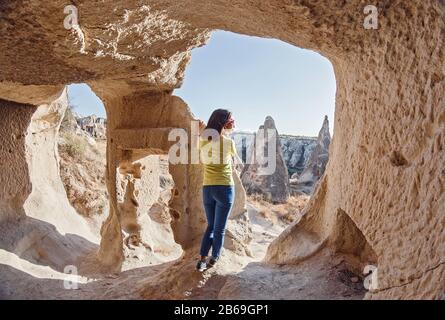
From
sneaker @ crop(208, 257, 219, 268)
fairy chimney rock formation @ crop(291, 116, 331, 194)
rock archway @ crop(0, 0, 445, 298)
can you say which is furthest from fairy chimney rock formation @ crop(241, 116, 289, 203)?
sneaker @ crop(208, 257, 219, 268)

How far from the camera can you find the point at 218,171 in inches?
115

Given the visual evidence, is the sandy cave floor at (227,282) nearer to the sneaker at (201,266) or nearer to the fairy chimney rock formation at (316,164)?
the sneaker at (201,266)

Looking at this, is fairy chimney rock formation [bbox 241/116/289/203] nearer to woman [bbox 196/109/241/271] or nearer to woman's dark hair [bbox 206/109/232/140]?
woman [bbox 196/109/241/271]

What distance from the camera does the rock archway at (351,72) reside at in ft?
5.25

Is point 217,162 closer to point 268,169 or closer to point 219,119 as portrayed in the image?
point 219,119

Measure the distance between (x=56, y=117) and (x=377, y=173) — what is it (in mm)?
5388

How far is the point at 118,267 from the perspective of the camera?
4918mm

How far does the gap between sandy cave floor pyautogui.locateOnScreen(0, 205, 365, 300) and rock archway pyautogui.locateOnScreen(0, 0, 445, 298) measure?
304 millimetres

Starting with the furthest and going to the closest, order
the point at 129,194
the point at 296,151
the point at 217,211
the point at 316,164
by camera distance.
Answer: the point at 296,151
the point at 316,164
the point at 129,194
the point at 217,211

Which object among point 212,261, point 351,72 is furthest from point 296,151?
point 351,72

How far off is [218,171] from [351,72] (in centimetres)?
129

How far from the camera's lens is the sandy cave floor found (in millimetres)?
2762
